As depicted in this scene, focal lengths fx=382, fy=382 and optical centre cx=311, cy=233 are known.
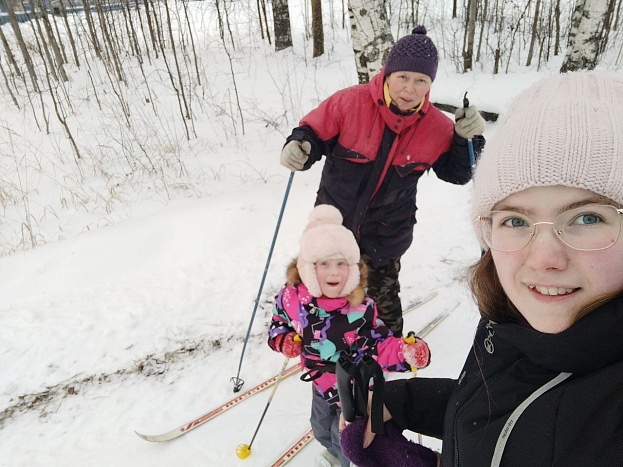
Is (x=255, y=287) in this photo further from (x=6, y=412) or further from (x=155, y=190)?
(x=155, y=190)

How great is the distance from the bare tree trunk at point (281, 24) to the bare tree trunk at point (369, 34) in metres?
5.20

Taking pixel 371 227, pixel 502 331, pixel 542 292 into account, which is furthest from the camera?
pixel 371 227

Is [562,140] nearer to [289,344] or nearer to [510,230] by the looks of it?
[510,230]

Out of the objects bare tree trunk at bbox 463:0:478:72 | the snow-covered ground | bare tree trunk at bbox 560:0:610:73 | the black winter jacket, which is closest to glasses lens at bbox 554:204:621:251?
the black winter jacket

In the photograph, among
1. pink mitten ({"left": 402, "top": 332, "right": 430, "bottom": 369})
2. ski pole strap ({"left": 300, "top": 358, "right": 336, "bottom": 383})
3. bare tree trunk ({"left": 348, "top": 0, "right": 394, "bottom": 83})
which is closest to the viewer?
pink mitten ({"left": 402, "top": 332, "right": 430, "bottom": 369})

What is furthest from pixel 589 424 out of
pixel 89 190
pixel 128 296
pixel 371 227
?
pixel 89 190

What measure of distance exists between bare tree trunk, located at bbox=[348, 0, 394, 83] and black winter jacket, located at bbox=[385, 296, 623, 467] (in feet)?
13.4

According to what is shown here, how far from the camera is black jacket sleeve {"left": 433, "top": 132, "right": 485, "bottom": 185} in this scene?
2.10 meters

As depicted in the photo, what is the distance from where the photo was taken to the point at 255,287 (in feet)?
11.5

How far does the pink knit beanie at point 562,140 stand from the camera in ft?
2.21

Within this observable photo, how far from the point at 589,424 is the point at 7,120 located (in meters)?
9.34

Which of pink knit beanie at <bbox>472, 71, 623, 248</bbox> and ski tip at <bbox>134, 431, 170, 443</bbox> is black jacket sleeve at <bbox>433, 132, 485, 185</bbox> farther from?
ski tip at <bbox>134, 431, 170, 443</bbox>

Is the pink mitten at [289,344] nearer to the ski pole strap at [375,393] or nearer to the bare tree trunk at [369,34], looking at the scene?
the ski pole strap at [375,393]

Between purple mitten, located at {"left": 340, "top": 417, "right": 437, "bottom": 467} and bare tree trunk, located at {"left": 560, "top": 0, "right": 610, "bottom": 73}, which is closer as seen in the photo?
purple mitten, located at {"left": 340, "top": 417, "right": 437, "bottom": 467}
